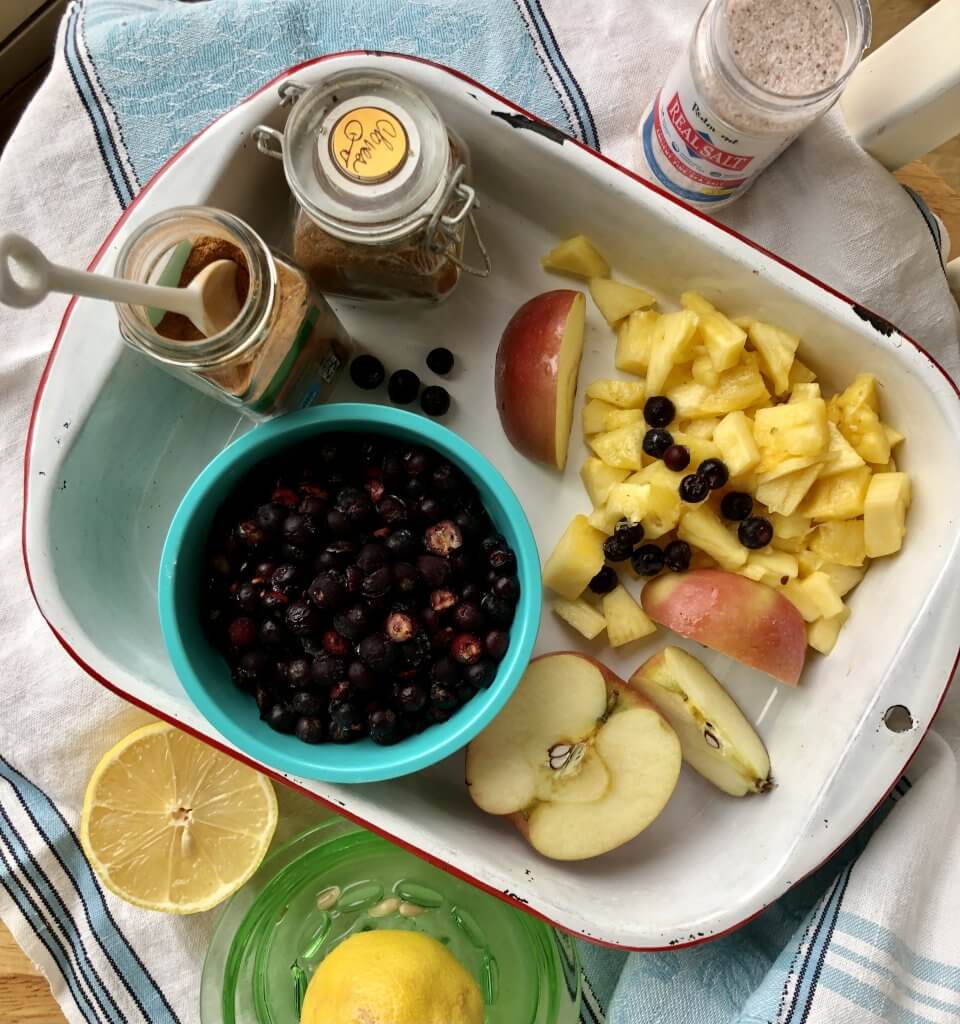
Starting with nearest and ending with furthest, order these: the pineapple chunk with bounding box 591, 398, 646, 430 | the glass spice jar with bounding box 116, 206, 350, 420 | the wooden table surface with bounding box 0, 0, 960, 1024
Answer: the glass spice jar with bounding box 116, 206, 350, 420 → the pineapple chunk with bounding box 591, 398, 646, 430 → the wooden table surface with bounding box 0, 0, 960, 1024

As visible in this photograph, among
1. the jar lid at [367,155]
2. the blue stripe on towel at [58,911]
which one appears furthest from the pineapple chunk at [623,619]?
the blue stripe on towel at [58,911]

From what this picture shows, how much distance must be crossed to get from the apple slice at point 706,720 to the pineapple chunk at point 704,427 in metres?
0.23

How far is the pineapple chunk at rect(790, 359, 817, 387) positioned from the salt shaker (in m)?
0.22

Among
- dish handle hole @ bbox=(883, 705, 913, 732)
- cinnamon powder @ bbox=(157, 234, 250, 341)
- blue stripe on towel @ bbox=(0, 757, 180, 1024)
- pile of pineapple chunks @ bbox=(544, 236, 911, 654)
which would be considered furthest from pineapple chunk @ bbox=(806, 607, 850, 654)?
blue stripe on towel @ bbox=(0, 757, 180, 1024)

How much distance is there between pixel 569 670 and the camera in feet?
3.12

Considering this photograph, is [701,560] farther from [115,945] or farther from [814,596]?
[115,945]

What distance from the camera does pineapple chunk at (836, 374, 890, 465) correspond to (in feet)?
3.08

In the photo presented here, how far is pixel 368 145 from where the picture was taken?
2.59 feet

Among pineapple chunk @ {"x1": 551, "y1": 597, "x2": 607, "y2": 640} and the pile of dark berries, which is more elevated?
the pile of dark berries

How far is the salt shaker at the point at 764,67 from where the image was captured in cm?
86

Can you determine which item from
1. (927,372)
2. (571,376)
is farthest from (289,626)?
(927,372)

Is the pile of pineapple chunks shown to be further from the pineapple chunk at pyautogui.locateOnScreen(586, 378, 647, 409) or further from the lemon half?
the lemon half

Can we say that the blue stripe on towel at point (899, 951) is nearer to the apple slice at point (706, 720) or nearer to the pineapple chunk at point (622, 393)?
the apple slice at point (706, 720)

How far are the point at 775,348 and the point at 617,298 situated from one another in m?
0.17
